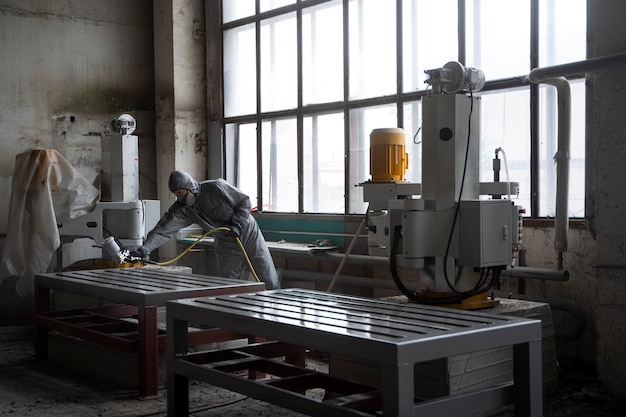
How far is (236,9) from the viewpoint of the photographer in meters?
6.84

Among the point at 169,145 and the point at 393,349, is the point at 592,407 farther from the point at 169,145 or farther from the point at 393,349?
the point at 169,145

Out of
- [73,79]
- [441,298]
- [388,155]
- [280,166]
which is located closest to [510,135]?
[388,155]

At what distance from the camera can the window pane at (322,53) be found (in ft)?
19.1

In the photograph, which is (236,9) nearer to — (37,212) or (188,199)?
(188,199)

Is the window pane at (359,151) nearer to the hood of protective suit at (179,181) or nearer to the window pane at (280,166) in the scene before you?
the window pane at (280,166)

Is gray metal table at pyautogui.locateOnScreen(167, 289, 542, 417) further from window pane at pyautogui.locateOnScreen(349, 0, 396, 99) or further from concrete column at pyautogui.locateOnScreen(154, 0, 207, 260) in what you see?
concrete column at pyautogui.locateOnScreen(154, 0, 207, 260)

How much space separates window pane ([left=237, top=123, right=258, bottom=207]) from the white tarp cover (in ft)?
5.66

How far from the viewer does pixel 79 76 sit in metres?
6.59

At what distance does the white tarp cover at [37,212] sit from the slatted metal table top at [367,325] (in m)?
2.58

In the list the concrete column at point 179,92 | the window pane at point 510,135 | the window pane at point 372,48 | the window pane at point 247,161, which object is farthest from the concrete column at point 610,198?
the concrete column at point 179,92

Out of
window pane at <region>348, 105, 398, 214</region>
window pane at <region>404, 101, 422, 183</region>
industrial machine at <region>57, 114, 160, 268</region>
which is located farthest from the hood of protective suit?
window pane at <region>404, 101, 422, 183</region>

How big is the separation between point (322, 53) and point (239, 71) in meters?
1.17

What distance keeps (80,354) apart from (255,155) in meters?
2.93

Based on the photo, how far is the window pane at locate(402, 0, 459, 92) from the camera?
4.95 metres
